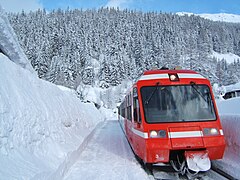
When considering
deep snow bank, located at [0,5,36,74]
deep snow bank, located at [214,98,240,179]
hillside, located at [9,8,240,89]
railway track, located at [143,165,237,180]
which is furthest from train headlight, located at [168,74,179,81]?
A: hillside, located at [9,8,240,89]

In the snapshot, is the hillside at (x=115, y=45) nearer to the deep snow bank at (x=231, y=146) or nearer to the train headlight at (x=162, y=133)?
the deep snow bank at (x=231, y=146)

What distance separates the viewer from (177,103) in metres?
5.80

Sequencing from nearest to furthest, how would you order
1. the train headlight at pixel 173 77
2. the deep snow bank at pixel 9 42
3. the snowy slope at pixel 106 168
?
Answer: the snowy slope at pixel 106 168, the train headlight at pixel 173 77, the deep snow bank at pixel 9 42

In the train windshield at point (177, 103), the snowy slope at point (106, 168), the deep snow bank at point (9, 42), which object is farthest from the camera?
the deep snow bank at point (9, 42)

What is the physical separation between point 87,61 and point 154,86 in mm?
85624

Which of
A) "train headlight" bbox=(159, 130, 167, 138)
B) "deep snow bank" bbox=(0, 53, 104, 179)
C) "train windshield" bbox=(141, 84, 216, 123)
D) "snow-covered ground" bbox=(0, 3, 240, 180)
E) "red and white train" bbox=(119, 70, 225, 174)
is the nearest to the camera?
"deep snow bank" bbox=(0, 53, 104, 179)

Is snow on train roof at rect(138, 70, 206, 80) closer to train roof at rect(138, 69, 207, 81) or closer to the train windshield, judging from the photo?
train roof at rect(138, 69, 207, 81)

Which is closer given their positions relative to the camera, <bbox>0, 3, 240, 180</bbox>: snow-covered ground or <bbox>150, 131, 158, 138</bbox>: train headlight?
<bbox>0, 3, 240, 180</bbox>: snow-covered ground

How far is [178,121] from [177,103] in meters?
0.50

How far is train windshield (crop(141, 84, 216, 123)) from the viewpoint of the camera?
223 inches

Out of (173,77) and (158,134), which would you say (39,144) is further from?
(173,77)

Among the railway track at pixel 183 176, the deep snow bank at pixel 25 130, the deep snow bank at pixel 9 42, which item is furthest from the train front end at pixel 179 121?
the deep snow bank at pixel 9 42

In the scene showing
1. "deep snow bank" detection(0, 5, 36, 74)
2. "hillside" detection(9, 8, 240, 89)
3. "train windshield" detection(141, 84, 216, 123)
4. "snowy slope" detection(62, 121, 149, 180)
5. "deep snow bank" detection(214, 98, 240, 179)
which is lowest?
"snowy slope" detection(62, 121, 149, 180)

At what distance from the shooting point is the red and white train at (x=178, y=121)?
17.1ft
